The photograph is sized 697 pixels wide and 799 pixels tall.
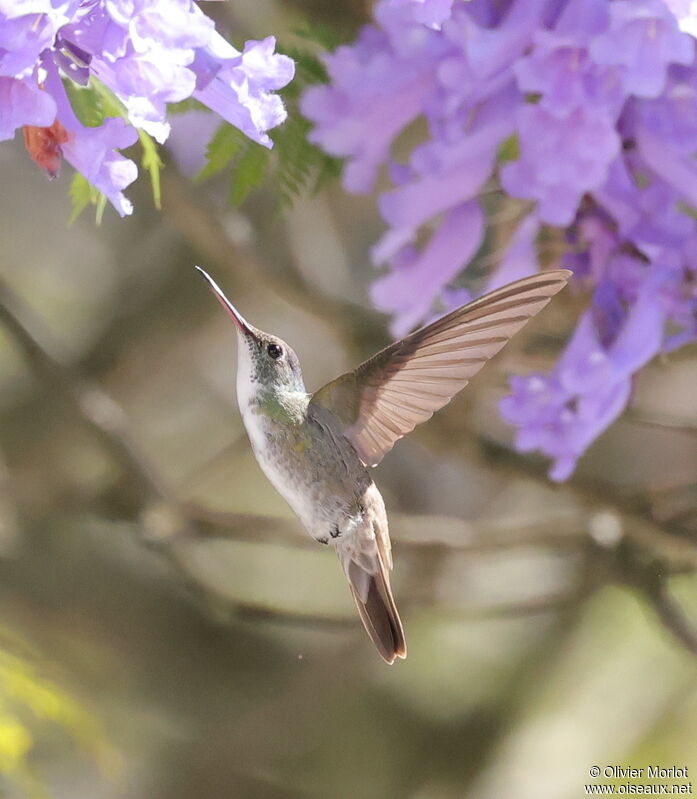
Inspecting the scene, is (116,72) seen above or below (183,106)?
above

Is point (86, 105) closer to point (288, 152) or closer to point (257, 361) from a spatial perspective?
point (257, 361)

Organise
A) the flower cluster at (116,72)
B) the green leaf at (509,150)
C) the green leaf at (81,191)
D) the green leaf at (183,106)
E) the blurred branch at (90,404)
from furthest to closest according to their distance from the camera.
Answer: the blurred branch at (90,404)
the green leaf at (509,150)
the green leaf at (183,106)
the green leaf at (81,191)
the flower cluster at (116,72)

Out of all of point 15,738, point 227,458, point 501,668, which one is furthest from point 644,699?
point 15,738

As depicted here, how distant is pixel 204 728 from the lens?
7.13 feet

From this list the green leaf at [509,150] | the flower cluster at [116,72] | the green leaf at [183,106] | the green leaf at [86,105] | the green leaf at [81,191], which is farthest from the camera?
the green leaf at [509,150]

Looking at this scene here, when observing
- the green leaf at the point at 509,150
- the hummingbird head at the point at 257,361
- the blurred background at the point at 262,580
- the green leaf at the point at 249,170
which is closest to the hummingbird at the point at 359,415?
the hummingbird head at the point at 257,361

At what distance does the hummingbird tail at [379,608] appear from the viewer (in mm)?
1000

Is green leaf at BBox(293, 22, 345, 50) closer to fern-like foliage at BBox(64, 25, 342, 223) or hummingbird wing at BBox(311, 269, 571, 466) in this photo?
fern-like foliage at BBox(64, 25, 342, 223)

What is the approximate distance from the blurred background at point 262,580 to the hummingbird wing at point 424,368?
496mm

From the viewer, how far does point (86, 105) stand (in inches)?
27.0

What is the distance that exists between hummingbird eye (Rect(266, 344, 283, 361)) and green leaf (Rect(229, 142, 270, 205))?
145mm

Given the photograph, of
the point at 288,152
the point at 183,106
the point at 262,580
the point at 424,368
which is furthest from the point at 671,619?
the point at 262,580

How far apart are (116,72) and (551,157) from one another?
42 centimetres

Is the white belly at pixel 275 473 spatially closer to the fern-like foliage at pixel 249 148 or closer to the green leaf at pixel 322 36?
the fern-like foliage at pixel 249 148
